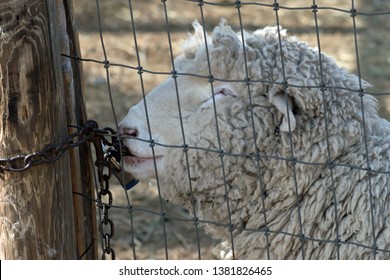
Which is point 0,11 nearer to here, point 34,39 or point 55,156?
point 34,39

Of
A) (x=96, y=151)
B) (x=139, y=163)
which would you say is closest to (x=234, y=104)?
(x=139, y=163)

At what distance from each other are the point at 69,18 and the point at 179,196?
0.86 m

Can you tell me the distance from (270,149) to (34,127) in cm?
94

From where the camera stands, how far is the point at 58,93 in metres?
2.70

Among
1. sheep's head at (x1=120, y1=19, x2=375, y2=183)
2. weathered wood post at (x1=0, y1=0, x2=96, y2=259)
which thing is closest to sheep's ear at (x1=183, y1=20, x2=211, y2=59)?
sheep's head at (x1=120, y1=19, x2=375, y2=183)

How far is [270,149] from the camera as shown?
309cm

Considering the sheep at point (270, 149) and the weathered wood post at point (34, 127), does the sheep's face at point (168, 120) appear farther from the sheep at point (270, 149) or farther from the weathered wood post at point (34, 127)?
the weathered wood post at point (34, 127)

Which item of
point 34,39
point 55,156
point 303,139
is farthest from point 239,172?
point 34,39

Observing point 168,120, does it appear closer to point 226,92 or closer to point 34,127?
point 226,92

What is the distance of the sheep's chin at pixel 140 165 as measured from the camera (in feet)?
10.4

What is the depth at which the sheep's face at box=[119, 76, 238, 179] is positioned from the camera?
10.3 feet

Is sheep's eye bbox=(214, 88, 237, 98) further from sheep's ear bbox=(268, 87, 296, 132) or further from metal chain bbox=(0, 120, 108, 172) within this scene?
metal chain bbox=(0, 120, 108, 172)

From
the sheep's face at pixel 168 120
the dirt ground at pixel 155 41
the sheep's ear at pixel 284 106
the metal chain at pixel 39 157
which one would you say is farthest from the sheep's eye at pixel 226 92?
the dirt ground at pixel 155 41

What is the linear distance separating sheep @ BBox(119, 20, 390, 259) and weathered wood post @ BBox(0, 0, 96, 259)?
16.0 inches
